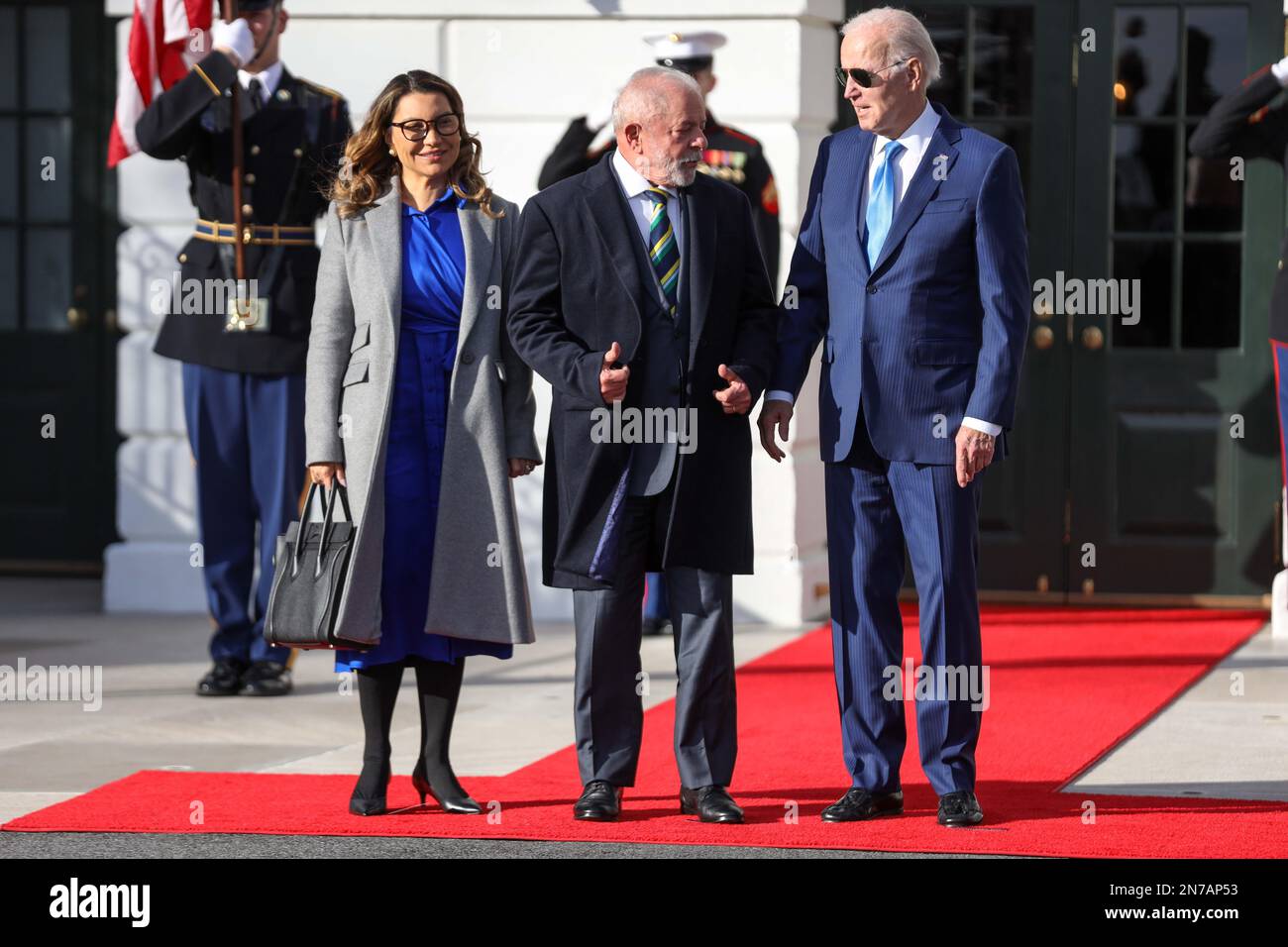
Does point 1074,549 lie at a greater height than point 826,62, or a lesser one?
lesser

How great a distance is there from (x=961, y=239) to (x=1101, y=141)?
440 cm

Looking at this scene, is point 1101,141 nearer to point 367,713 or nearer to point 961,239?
point 961,239

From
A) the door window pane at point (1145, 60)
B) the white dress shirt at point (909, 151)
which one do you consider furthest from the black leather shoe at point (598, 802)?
the door window pane at point (1145, 60)

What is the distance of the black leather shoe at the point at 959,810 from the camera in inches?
198

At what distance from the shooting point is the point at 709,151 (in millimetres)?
8383

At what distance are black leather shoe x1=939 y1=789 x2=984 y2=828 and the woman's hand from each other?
157cm

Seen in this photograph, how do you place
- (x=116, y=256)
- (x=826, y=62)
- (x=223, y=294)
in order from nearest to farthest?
(x=223, y=294), (x=826, y=62), (x=116, y=256)

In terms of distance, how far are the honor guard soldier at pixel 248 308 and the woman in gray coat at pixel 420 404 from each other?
189cm

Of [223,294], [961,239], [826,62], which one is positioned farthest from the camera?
[826,62]

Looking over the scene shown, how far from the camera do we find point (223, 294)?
7.24 m

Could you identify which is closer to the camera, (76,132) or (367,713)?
(367,713)

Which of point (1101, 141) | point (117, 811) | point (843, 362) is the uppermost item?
point (1101, 141)

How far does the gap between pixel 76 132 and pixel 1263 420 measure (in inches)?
209

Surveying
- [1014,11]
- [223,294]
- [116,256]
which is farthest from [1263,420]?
[116,256]
